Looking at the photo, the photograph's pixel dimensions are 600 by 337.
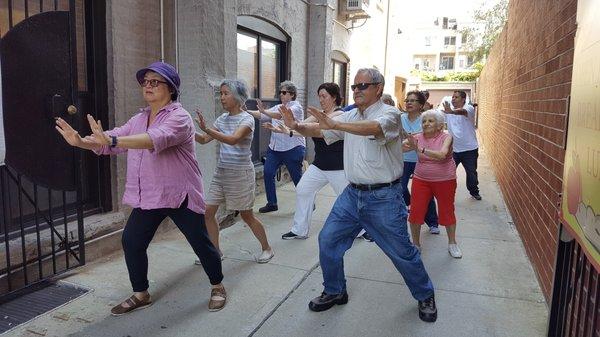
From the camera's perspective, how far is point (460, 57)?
202 ft

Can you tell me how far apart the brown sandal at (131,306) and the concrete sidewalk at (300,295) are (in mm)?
50

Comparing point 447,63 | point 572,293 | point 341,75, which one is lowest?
point 572,293

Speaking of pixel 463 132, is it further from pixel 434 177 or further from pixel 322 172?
pixel 322 172

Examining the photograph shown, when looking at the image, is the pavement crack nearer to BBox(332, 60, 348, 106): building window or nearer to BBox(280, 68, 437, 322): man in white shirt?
BBox(280, 68, 437, 322): man in white shirt

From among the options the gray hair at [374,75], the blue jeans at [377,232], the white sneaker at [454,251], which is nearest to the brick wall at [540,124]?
the white sneaker at [454,251]

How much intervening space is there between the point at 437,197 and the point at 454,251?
578 millimetres

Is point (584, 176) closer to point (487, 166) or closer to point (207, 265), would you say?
point (207, 265)

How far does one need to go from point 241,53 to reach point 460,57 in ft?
195

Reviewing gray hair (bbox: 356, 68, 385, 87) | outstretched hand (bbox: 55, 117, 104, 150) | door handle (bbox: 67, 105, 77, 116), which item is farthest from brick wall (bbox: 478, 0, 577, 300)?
door handle (bbox: 67, 105, 77, 116)

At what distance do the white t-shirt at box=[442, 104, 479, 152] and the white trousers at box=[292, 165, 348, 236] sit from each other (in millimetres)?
3034

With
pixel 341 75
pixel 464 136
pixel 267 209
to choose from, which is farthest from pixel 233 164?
pixel 341 75

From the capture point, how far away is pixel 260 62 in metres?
7.91

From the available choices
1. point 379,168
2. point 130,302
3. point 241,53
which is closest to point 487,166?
point 241,53

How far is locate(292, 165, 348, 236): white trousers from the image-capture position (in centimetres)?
509
